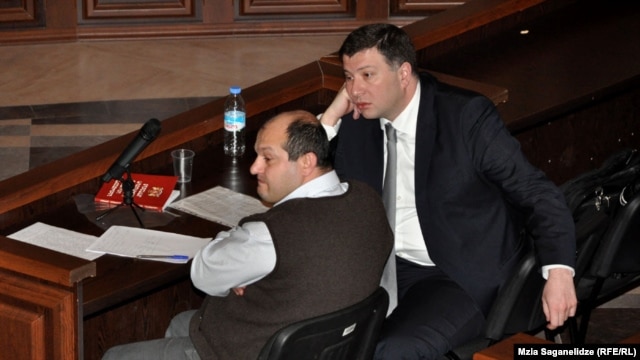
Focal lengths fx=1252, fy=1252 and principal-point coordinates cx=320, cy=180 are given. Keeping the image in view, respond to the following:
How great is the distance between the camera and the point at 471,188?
3.21m

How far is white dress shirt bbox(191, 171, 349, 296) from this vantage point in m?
2.70

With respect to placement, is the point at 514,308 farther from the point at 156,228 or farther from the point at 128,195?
the point at 128,195

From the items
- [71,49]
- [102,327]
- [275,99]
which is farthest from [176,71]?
[102,327]

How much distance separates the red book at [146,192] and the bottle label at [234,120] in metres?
0.28

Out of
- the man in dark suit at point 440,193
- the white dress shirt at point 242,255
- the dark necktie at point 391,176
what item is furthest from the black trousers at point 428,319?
the white dress shirt at point 242,255

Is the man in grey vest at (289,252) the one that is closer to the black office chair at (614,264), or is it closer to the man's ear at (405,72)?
the man's ear at (405,72)

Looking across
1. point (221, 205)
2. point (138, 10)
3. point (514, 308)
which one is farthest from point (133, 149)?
point (138, 10)

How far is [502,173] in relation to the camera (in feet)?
10.3

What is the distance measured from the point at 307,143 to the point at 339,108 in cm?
60

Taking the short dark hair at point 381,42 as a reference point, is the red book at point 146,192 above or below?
below

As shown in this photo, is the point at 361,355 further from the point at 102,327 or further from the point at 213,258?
the point at 102,327

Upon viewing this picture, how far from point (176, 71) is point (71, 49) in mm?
715

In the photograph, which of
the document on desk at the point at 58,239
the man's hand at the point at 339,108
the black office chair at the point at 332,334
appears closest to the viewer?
the black office chair at the point at 332,334

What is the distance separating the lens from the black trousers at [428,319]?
3.05 meters
